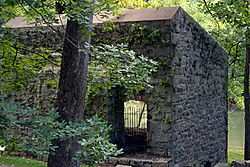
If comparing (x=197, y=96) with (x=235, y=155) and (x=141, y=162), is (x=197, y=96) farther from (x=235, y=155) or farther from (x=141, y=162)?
(x=235, y=155)

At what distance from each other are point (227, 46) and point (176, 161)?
616 centimetres

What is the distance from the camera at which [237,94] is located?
14.8 meters

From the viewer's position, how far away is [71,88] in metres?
4.45

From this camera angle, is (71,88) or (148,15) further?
(148,15)

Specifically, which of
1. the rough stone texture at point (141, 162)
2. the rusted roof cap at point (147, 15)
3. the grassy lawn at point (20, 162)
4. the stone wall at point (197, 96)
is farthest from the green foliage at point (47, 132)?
the rusted roof cap at point (147, 15)

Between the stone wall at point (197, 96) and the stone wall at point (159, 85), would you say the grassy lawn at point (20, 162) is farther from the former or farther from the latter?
the stone wall at point (197, 96)

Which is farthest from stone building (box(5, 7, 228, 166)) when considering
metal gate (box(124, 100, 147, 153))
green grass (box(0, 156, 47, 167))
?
green grass (box(0, 156, 47, 167))

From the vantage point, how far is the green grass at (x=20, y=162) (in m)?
6.77

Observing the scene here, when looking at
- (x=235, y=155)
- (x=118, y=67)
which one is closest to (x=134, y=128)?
(x=118, y=67)

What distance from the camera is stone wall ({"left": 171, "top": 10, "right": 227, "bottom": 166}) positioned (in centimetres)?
721

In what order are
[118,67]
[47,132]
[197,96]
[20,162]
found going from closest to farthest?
[47,132]
[118,67]
[20,162]
[197,96]

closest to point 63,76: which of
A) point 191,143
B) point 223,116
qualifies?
point 191,143

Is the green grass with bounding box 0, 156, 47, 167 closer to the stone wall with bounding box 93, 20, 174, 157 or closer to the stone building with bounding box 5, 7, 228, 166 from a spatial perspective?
the stone building with bounding box 5, 7, 228, 166

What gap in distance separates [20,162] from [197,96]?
162 inches
